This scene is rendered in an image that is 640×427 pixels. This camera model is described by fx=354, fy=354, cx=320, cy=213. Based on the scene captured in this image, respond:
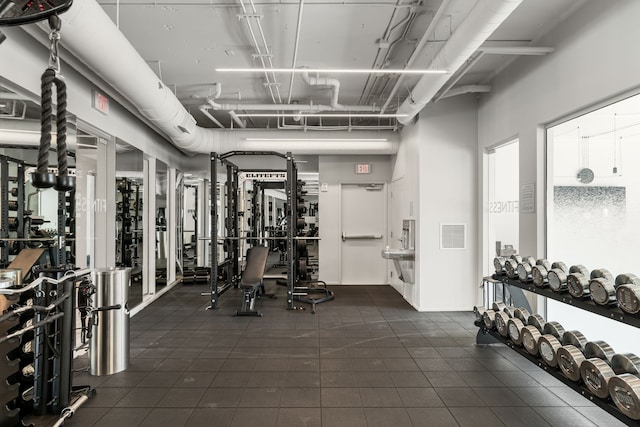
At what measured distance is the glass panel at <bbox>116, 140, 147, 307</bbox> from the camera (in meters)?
5.65

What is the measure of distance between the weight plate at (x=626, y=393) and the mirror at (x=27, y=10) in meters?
3.30

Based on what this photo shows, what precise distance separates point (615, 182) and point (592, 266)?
0.84 metres

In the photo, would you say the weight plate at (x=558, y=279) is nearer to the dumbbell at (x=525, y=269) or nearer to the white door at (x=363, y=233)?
the dumbbell at (x=525, y=269)

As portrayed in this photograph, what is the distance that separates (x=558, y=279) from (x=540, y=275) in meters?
0.23

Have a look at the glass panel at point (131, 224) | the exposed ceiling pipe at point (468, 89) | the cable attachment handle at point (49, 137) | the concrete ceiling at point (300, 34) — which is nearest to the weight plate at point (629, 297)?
the concrete ceiling at point (300, 34)

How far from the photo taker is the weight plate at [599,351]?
238cm

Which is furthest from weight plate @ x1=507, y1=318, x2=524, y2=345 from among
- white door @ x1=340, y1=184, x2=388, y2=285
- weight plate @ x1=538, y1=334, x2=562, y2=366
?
white door @ x1=340, y1=184, x2=388, y2=285

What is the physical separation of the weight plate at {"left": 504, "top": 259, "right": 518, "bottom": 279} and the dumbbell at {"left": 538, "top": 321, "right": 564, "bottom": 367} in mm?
633

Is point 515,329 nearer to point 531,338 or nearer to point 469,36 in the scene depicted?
point 531,338

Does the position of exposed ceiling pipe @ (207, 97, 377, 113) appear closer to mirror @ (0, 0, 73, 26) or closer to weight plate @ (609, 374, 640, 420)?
mirror @ (0, 0, 73, 26)

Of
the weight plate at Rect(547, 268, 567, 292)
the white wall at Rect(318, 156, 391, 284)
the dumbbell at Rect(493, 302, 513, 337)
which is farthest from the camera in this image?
the white wall at Rect(318, 156, 391, 284)

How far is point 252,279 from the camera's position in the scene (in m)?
5.52

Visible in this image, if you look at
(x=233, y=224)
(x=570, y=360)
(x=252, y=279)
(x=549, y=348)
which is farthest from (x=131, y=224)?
(x=570, y=360)

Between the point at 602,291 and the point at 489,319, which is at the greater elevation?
the point at 602,291
